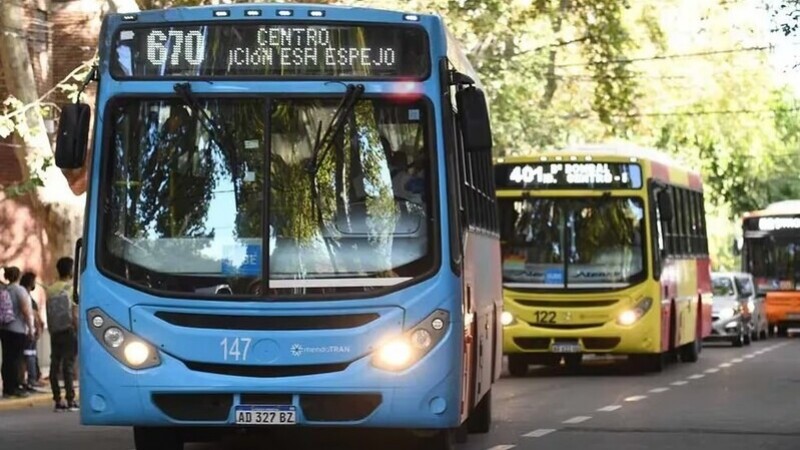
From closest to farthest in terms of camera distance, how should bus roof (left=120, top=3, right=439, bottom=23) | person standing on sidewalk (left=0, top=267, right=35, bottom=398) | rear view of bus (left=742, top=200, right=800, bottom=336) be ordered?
bus roof (left=120, top=3, right=439, bottom=23), person standing on sidewalk (left=0, top=267, right=35, bottom=398), rear view of bus (left=742, top=200, right=800, bottom=336)

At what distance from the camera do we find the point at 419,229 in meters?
13.5

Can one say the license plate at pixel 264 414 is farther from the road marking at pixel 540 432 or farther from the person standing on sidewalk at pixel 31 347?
the person standing on sidewalk at pixel 31 347

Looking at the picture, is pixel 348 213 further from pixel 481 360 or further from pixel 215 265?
pixel 481 360

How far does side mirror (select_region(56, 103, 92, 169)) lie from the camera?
13.1 meters

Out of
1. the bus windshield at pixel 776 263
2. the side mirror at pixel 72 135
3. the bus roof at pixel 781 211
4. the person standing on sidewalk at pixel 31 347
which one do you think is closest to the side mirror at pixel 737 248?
the bus windshield at pixel 776 263

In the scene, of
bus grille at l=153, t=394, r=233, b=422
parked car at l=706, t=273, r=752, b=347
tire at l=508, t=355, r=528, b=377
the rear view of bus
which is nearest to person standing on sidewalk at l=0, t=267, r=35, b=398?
tire at l=508, t=355, r=528, b=377

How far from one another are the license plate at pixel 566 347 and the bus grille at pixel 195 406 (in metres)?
15.5

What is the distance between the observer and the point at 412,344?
13227mm

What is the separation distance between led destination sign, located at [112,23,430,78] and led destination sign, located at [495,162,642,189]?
15.0 metres

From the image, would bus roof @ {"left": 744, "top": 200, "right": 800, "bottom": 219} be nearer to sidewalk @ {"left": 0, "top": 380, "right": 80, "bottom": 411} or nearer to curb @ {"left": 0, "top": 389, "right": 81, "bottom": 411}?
sidewalk @ {"left": 0, "top": 380, "right": 80, "bottom": 411}

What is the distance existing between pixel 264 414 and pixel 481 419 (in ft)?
16.7

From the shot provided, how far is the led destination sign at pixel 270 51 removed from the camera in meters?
13.6

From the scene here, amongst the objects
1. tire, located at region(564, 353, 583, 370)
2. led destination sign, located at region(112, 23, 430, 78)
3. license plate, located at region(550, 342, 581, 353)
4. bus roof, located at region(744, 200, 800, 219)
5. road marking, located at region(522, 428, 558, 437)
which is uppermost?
led destination sign, located at region(112, 23, 430, 78)

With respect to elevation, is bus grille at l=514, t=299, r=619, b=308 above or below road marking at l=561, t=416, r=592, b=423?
above
